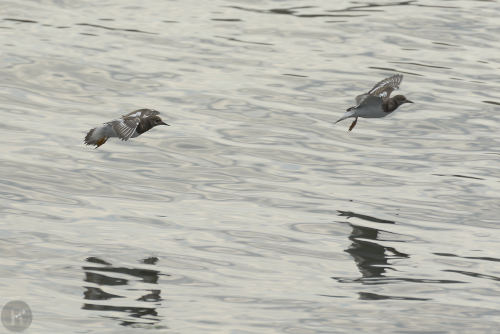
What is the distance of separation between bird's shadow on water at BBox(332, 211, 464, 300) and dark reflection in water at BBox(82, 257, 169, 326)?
244cm

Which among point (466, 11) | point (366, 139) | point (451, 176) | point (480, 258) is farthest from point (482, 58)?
point (480, 258)

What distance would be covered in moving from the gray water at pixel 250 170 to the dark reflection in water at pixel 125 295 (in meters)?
0.04

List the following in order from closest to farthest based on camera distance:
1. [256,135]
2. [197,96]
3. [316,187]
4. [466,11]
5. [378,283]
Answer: [378,283] → [316,187] → [256,135] → [197,96] → [466,11]

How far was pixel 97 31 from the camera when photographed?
96.6 ft

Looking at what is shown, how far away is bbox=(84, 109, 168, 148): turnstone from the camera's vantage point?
16.1m

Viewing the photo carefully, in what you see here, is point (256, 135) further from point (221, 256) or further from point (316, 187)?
point (221, 256)

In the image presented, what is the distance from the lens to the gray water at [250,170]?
1322 cm

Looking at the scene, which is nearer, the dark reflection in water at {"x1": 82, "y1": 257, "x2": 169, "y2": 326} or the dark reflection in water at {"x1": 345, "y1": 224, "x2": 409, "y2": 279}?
the dark reflection in water at {"x1": 82, "y1": 257, "x2": 169, "y2": 326}

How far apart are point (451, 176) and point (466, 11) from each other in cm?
Answer: 1494

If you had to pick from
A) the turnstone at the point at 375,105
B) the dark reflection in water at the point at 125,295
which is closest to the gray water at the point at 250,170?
the dark reflection in water at the point at 125,295

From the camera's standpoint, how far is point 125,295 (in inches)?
510
